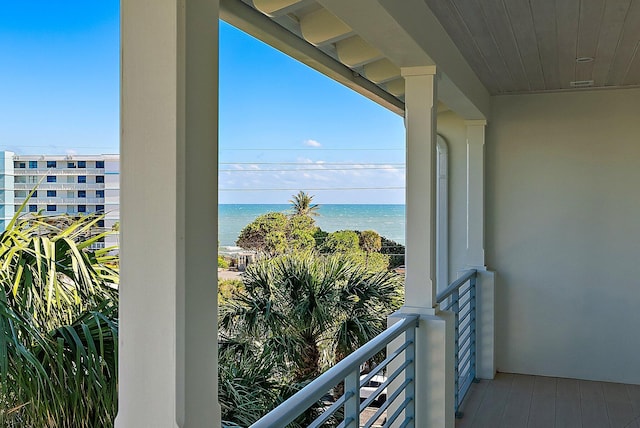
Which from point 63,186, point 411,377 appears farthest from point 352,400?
point 63,186

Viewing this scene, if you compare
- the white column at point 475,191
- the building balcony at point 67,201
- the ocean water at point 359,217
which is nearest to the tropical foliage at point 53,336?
the building balcony at point 67,201

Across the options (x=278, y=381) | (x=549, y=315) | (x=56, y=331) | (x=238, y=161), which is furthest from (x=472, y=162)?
(x=238, y=161)

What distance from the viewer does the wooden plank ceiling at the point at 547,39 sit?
2.82m

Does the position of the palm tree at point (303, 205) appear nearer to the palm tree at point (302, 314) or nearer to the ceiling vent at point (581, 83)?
the palm tree at point (302, 314)

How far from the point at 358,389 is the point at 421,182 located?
1247 mm

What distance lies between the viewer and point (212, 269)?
1.22m

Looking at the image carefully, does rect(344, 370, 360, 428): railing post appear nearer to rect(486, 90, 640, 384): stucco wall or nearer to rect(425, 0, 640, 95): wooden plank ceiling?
rect(425, 0, 640, 95): wooden plank ceiling

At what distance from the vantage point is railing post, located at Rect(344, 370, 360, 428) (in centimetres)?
218

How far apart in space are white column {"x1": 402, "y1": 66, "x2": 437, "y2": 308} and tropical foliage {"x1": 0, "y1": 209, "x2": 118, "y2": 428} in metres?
1.51

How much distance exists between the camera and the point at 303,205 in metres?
30.3

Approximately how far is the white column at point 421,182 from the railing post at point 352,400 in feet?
3.38

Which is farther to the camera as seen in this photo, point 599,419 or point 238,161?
point 238,161

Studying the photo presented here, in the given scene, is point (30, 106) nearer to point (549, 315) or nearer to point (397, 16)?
point (549, 315)

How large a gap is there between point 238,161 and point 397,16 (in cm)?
2985
